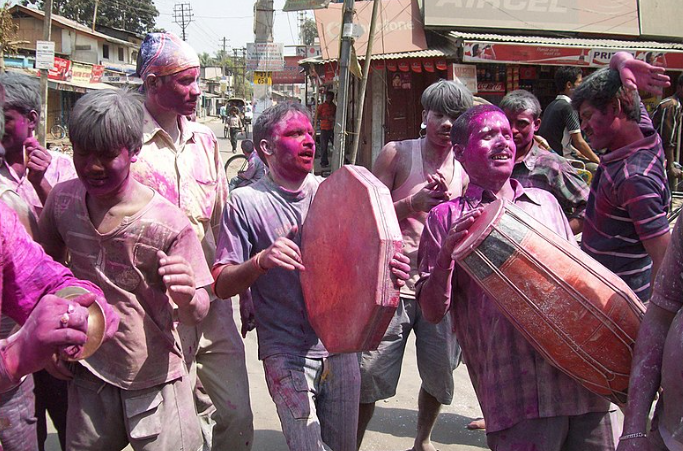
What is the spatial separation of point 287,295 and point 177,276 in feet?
2.32

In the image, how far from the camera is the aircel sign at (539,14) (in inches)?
Answer: 561

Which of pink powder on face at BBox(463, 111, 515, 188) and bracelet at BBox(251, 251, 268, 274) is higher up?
pink powder on face at BBox(463, 111, 515, 188)

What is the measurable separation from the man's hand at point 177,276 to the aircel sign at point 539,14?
12960mm

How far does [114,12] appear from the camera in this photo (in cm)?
6688

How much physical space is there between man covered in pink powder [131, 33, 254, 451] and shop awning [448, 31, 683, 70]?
10779 mm

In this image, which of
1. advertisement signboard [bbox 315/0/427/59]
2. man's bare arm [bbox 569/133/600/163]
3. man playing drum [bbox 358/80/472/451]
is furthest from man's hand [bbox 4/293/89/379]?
advertisement signboard [bbox 315/0/427/59]

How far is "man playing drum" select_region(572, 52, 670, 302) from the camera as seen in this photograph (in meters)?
2.76

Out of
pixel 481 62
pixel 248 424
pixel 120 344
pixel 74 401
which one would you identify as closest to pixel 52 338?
pixel 120 344

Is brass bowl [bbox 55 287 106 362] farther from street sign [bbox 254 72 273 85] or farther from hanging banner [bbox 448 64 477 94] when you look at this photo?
hanging banner [bbox 448 64 477 94]

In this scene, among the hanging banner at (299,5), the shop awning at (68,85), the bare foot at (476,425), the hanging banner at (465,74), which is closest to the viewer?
the bare foot at (476,425)

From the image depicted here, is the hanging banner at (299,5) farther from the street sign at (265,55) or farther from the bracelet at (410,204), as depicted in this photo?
the bracelet at (410,204)

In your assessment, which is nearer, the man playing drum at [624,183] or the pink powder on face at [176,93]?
the man playing drum at [624,183]

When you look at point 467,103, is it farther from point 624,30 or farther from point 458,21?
point 624,30

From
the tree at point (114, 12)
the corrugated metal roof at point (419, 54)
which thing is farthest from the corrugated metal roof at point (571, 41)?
the tree at point (114, 12)
